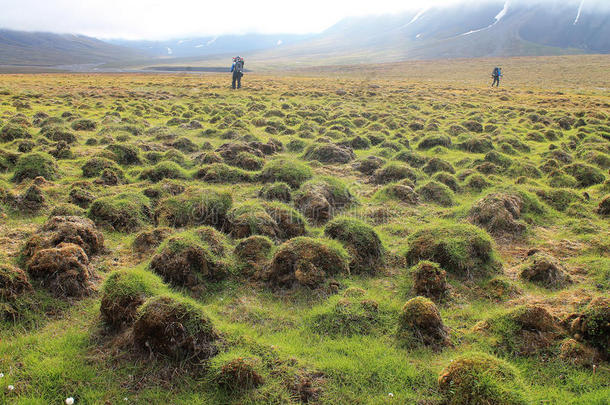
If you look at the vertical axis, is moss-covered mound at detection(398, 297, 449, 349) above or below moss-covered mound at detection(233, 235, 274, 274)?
below

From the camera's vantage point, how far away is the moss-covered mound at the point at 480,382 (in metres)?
4.52

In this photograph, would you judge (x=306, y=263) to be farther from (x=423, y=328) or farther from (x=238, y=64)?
(x=238, y=64)

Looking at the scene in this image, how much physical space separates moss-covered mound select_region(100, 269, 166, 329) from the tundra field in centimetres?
3

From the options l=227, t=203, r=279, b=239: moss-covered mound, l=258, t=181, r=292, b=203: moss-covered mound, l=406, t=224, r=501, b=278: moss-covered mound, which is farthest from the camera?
l=258, t=181, r=292, b=203: moss-covered mound

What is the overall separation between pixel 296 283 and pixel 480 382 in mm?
3711

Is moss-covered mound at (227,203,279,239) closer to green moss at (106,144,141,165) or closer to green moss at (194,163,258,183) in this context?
green moss at (194,163,258,183)

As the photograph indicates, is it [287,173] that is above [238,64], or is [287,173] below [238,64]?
below

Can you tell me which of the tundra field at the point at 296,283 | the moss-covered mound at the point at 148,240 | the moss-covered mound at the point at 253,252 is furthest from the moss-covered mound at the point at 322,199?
the moss-covered mound at the point at 148,240

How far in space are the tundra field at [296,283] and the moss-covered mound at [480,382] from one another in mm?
19

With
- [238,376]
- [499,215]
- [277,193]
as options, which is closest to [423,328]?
[238,376]

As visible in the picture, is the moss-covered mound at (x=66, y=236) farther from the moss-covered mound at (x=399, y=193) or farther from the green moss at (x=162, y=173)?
the moss-covered mound at (x=399, y=193)

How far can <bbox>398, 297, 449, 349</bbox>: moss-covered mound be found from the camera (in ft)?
19.3

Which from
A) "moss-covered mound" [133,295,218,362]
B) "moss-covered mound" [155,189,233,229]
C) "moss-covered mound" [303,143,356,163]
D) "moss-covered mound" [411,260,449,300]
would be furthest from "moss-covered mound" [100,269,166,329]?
"moss-covered mound" [303,143,356,163]

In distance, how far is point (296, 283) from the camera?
24.3ft
